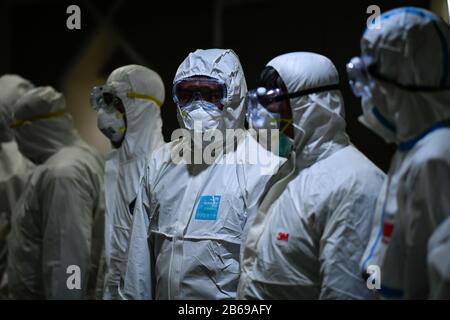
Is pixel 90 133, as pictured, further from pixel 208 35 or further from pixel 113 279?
pixel 113 279

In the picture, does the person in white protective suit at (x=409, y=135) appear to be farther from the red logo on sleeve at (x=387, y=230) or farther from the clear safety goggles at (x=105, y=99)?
the clear safety goggles at (x=105, y=99)

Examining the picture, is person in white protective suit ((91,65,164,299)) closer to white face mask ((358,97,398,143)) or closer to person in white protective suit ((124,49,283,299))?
person in white protective suit ((124,49,283,299))

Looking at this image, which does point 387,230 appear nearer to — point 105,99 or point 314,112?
point 314,112

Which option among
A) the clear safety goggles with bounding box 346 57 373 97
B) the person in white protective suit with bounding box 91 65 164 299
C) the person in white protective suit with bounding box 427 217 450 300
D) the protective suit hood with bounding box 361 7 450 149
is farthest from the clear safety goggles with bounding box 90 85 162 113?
the person in white protective suit with bounding box 427 217 450 300

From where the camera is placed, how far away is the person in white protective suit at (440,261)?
186 cm

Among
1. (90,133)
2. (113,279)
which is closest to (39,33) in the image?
(90,133)

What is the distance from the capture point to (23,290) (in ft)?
12.1

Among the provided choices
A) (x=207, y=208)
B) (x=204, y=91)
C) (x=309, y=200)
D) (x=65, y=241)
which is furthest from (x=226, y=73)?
(x=65, y=241)

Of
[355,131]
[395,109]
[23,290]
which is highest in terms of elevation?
[395,109]

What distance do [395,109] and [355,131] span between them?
50.6 inches

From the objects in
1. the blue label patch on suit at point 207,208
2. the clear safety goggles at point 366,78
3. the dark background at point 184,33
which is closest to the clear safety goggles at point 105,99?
the dark background at point 184,33

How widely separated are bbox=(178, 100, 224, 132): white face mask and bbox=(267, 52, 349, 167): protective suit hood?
17.4 inches

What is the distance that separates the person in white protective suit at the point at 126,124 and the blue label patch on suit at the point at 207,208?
735 millimetres

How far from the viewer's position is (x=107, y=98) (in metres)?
3.68
